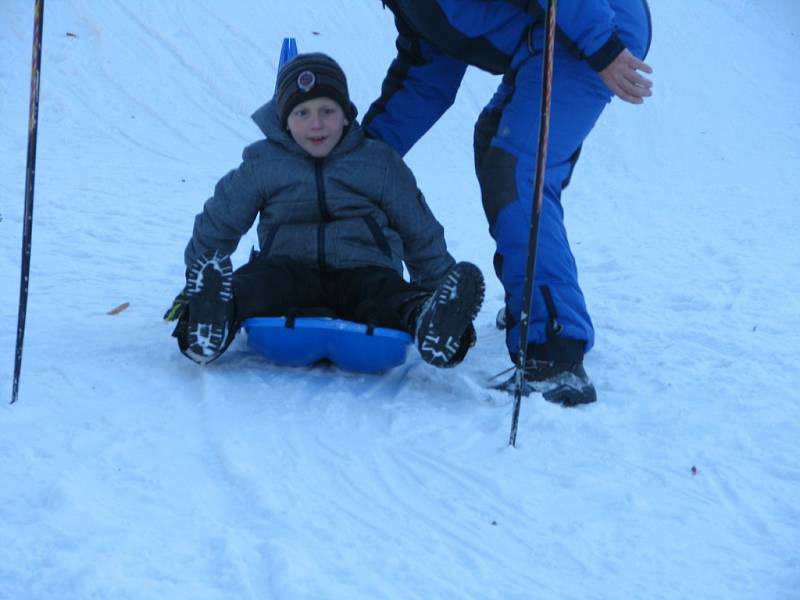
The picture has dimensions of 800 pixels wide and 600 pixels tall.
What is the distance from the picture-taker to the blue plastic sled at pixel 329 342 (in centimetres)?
259

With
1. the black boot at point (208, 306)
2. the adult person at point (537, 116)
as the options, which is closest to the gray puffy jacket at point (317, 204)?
the adult person at point (537, 116)

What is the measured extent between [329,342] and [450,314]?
354 millimetres

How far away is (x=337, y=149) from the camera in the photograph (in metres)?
2.97

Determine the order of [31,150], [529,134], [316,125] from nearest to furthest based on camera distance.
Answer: [31,150], [529,134], [316,125]

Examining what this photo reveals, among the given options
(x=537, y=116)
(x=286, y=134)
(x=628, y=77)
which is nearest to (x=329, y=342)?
(x=286, y=134)

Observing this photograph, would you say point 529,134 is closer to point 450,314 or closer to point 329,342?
point 450,314

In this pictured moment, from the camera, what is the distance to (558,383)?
258cm

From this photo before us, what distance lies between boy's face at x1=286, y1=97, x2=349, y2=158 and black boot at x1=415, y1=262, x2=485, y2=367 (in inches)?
27.3

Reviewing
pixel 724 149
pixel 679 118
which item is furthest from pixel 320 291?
pixel 679 118

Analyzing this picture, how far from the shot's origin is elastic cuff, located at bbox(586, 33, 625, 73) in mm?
2547

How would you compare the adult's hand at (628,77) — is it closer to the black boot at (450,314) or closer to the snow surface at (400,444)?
the black boot at (450,314)

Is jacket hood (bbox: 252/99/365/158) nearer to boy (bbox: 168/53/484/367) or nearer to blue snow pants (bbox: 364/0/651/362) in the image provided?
boy (bbox: 168/53/484/367)

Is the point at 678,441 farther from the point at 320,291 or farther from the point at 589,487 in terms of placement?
the point at 320,291

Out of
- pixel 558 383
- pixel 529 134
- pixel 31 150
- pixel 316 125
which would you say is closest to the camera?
pixel 31 150
